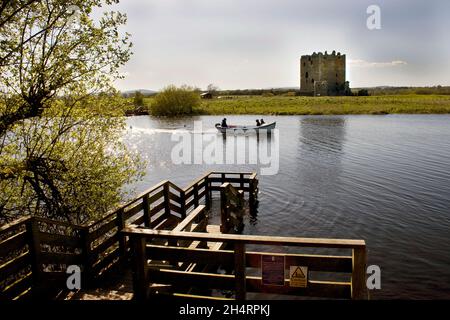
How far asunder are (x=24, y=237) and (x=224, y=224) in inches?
356

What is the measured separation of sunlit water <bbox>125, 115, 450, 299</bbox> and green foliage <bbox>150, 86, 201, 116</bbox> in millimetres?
47712

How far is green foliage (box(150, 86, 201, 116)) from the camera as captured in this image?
91500 millimetres

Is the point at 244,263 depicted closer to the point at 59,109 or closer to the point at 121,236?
the point at 121,236

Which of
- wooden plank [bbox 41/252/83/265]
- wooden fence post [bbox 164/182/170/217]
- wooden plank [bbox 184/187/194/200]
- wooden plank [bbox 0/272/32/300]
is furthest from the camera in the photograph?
wooden plank [bbox 184/187/194/200]

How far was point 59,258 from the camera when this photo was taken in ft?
29.0

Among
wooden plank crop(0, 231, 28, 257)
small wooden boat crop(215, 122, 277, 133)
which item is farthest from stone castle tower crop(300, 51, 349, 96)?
wooden plank crop(0, 231, 28, 257)

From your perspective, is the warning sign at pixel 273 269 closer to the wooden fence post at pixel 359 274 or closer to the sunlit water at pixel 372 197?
the wooden fence post at pixel 359 274

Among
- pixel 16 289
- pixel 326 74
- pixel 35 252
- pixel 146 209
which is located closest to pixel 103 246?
pixel 146 209

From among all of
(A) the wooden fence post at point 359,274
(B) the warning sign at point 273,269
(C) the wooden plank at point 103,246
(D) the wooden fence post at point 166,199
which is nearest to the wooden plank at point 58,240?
(C) the wooden plank at point 103,246

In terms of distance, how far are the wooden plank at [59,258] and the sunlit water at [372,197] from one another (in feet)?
28.4

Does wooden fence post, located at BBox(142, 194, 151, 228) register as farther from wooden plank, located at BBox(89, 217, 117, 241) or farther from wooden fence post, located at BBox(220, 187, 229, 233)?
wooden fence post, located at BBox(220, 187, 229, 233)

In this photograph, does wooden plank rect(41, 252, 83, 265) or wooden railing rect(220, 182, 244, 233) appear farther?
wooden railing rect(220, 182, 244, 233)

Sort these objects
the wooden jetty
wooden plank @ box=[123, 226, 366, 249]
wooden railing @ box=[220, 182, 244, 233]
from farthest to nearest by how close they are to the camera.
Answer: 1. wooden railing @ box=[220, 182, 244, 233]
2. the wooden jetty
3. wooden plank @ box=[123, 226, 366, 249]

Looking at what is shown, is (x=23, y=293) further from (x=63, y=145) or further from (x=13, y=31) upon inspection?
(x=13, y=31)
